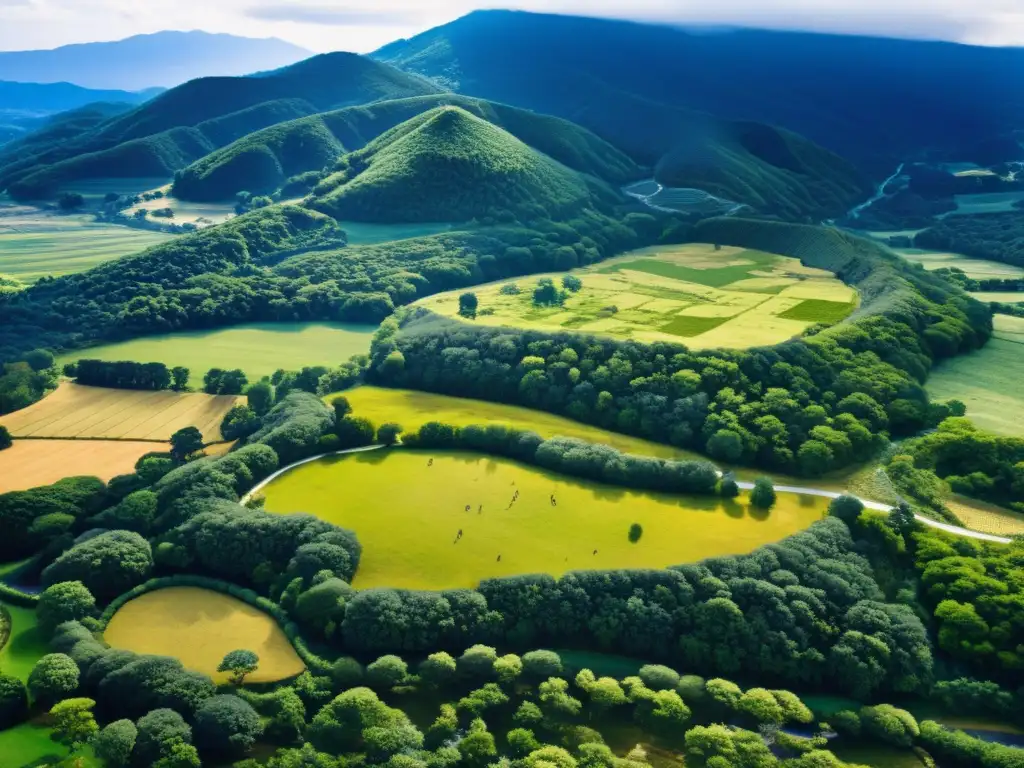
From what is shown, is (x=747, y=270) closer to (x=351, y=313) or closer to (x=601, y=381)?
(x=601, y=381)

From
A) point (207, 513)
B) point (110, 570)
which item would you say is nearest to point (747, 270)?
point (207, 513)

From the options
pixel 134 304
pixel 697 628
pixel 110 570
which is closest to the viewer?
pixel 697 628

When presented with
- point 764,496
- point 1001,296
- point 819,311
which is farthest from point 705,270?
point 764,496

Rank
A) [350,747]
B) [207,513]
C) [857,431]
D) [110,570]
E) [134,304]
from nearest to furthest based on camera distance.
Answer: [350,747], [110,570], [207,513], [857,431], [134,304]

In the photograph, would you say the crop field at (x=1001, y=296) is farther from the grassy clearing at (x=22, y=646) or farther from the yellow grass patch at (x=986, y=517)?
the grassy clearing at (x=22, y=646)

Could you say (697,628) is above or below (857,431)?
below

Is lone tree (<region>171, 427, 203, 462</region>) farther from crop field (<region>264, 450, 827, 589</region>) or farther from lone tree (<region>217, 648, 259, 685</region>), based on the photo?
lone tree (<region>217, 648, 259, 685</region>)

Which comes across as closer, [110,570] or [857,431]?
[110,570]
